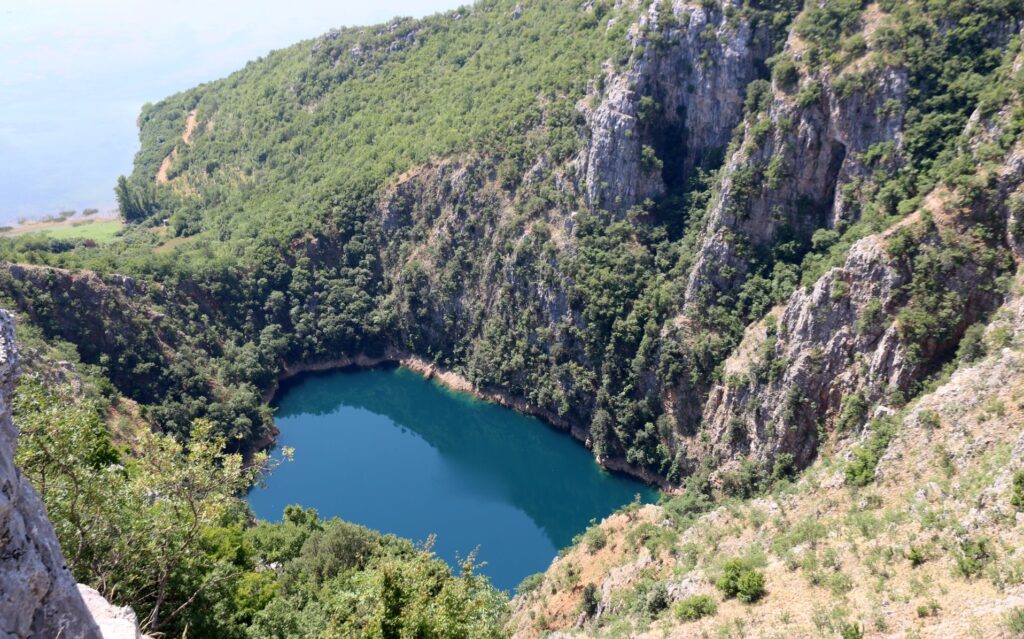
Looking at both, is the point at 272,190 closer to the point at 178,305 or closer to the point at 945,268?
the point at 178,305

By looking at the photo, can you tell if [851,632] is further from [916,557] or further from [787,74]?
[787,74]

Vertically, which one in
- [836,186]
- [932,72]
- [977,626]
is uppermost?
[932,72]

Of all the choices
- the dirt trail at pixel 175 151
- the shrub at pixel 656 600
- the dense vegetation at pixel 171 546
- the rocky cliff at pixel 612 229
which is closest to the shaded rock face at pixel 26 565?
the dense vegetation at pixel 171 546

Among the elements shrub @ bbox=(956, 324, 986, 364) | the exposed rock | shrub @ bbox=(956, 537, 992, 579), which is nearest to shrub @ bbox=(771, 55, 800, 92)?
shrub @ bbox=(956, 324, 986, 364)

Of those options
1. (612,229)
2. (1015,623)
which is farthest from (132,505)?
(612,229)

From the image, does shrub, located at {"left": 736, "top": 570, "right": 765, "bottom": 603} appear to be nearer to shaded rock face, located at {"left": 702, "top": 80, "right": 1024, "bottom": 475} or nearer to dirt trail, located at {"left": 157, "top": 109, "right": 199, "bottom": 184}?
shaded rock face, located at {"left": 702, "top": 80, "right": 1024, "bottom": 475}

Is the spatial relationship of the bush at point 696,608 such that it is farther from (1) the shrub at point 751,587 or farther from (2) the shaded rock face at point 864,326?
(2) the shaded rock face at point 864,326

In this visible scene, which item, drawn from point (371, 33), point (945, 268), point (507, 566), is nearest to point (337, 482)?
point (507, 566)
